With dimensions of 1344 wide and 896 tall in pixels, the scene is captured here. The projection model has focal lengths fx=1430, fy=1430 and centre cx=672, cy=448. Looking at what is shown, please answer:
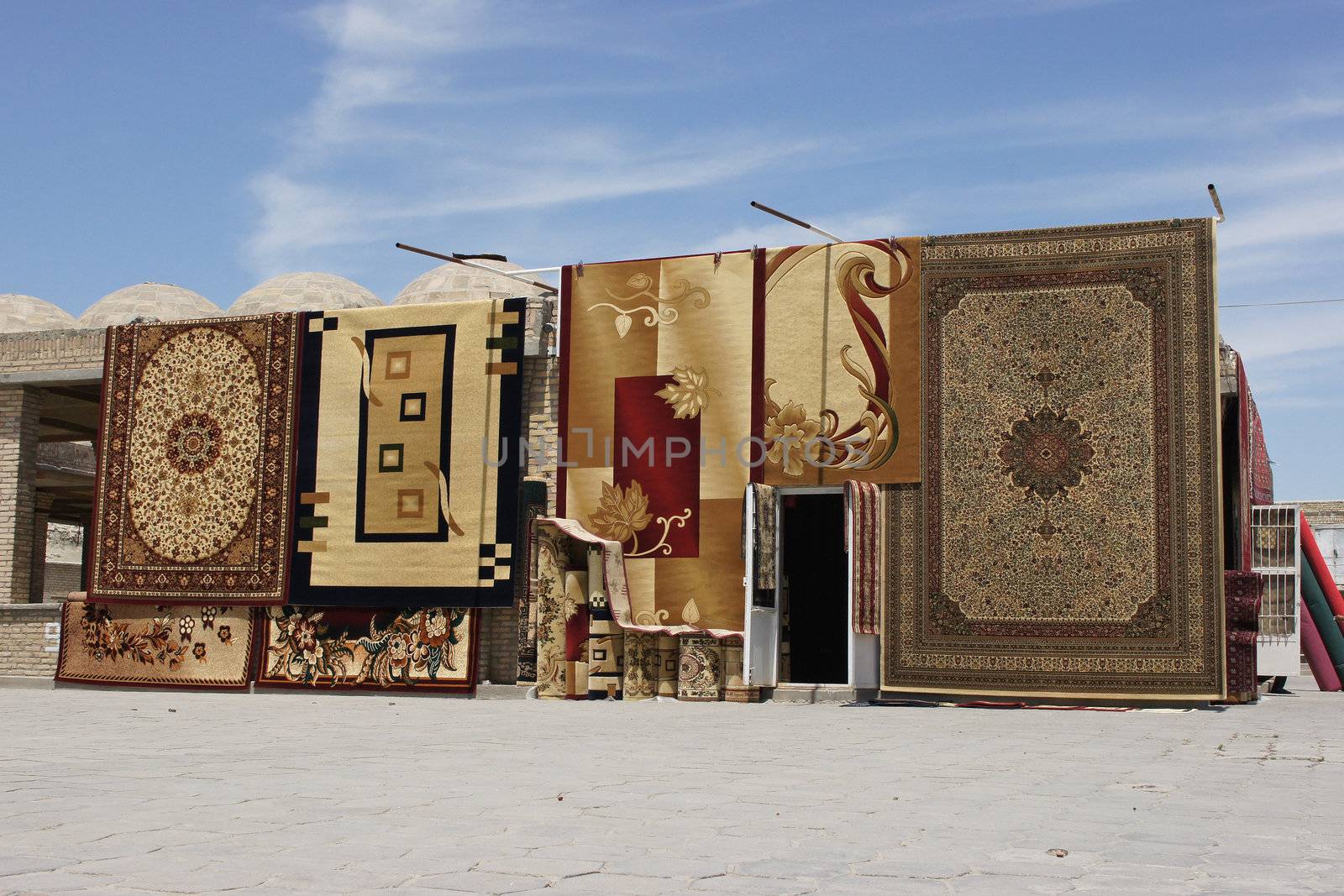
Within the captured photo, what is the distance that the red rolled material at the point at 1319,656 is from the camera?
14.3 m

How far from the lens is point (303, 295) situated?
21.1 meters

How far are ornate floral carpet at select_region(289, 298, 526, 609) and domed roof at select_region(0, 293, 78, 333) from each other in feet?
34.7

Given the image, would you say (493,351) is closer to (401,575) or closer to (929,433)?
(401,575)

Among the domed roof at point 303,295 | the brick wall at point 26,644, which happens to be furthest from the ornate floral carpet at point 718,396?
the domed roof at point 303,295

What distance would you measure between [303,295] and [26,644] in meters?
7.96

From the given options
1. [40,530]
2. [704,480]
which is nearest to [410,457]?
[704,480]

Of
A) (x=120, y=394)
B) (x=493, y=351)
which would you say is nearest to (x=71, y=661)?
(x=120, y=394)

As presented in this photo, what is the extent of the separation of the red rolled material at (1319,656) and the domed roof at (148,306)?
Answer: 15.7 metres

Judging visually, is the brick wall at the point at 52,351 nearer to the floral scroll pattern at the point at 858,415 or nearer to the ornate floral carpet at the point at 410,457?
the ornate floral carpet at the point at 410,457

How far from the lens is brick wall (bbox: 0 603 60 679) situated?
14.5m

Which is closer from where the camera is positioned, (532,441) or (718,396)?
(718,396)

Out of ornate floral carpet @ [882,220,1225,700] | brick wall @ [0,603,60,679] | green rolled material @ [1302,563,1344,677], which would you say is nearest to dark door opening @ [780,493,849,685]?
ornate floral carpet @ [882,220,1225,700]

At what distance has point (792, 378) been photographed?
12.2m

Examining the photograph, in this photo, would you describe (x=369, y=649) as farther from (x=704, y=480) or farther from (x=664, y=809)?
(x=664, y=809)
